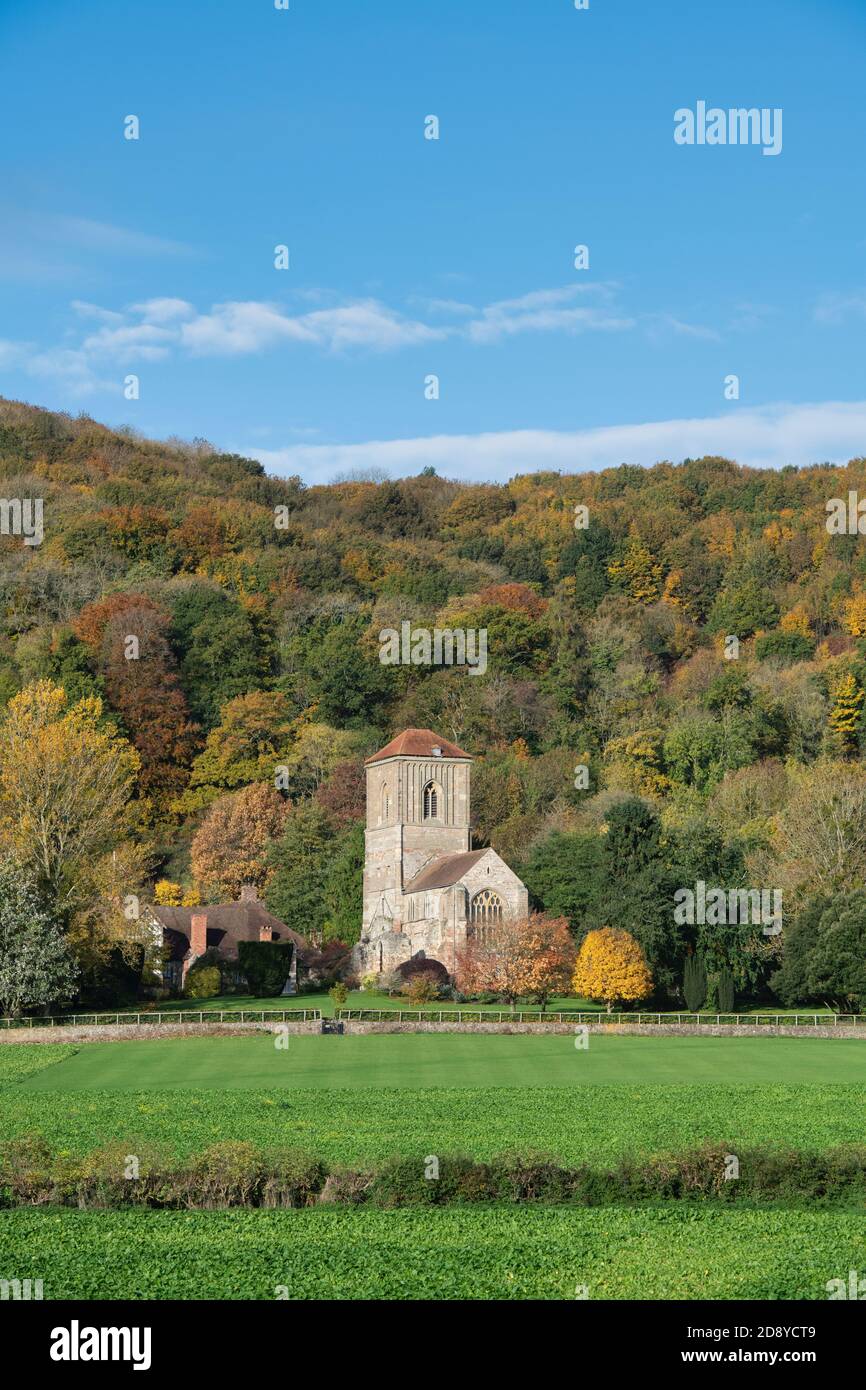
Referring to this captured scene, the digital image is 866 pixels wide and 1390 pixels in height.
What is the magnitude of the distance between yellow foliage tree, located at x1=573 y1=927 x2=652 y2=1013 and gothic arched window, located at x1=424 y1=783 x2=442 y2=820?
1928 centimetres

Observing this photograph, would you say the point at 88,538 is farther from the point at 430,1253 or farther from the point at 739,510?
the point at 430,1253

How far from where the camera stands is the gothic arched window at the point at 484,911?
70375mm

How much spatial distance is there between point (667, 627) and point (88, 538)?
34361 mm

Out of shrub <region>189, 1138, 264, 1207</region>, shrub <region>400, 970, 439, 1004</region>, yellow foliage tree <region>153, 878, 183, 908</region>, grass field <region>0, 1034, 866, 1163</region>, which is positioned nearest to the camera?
shrub <region>189, 1138, 264, 1207</region>

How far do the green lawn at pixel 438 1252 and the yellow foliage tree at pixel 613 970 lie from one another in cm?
3570

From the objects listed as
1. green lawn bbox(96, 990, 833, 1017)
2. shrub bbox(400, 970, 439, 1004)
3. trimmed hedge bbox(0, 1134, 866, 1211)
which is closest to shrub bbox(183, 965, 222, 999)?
green lawn bbox(96, 990, 833, 1017)

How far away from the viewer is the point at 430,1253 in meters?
21.7

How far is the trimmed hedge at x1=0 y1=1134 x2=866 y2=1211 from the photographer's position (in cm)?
2495

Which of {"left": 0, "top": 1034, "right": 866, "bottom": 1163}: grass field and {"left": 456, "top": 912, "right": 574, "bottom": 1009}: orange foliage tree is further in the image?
{"left": 456, "top": 912, "right": 574, "bottom": 1009}: orange foliage tree

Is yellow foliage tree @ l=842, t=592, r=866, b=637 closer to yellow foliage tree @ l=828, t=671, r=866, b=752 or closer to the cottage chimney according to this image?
yellow foliage tree @ l=828, t=671, r=866, b=752

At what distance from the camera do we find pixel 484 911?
70.7 m

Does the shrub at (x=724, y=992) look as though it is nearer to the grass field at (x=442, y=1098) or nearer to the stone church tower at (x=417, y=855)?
the grass field at (x=442, y=1098)

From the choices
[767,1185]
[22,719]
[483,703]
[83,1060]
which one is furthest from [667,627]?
[767,1185]

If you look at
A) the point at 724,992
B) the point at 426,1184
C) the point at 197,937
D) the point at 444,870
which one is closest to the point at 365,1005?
the point at 444,870
